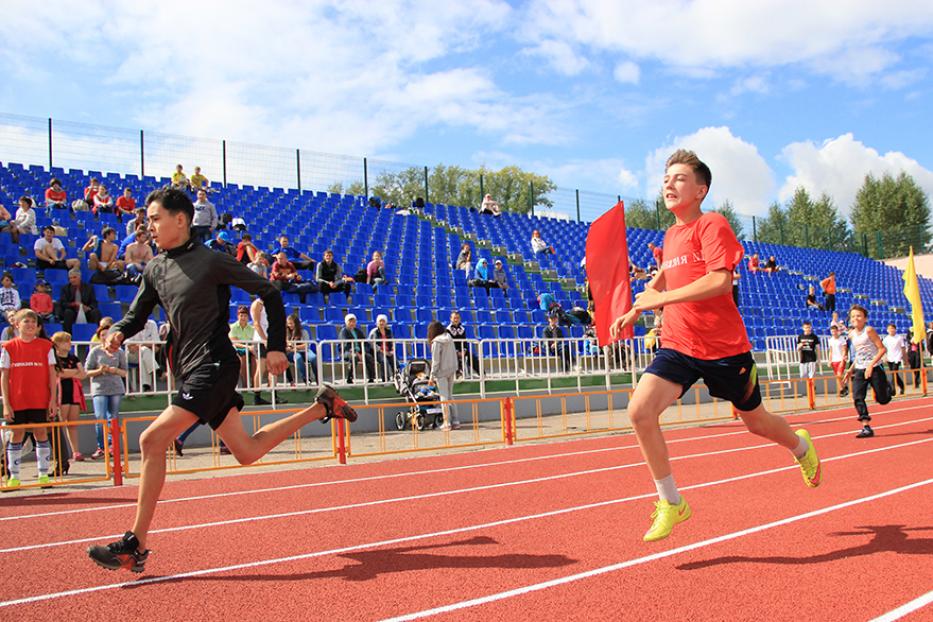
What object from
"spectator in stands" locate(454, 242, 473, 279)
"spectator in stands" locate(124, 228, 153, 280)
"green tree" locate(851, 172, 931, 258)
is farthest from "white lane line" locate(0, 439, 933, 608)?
"green tree" locate(851, 172, 931, 258)

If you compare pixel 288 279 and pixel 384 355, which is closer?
pixel 384 355

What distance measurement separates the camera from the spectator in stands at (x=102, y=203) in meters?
18.8

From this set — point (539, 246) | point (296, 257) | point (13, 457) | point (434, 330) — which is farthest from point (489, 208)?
point (13, 457)

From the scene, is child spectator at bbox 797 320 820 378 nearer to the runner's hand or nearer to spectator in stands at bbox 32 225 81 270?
spectator in stands at bbox 32 225 81 270

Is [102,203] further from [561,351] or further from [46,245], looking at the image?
[561,351]

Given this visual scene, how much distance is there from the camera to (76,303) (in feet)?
Result: 42.3

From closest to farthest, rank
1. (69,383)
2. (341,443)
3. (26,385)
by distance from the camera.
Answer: (26,385) → (341,443) → (69,383)

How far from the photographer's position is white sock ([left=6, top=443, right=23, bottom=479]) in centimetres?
860

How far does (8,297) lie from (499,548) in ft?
35.4

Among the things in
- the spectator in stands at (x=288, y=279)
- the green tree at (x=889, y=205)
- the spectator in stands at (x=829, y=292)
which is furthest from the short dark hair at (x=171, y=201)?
the green tree at (x=889, y=205)

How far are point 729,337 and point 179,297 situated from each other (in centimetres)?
309

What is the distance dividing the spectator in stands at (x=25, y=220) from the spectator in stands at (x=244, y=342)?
588 centimetres

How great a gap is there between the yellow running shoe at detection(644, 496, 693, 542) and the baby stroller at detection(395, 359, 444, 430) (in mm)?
9397

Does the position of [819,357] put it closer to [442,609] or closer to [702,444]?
[702,444]
